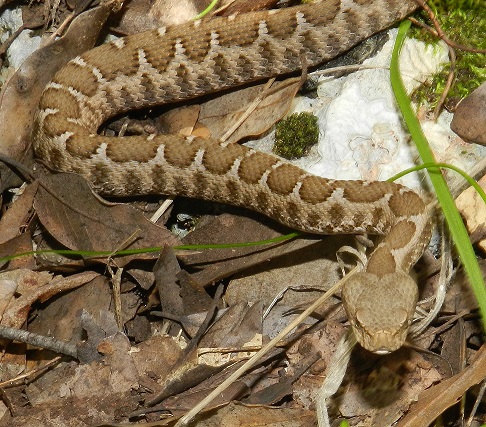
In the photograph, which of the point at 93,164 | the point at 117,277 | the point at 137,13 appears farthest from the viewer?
the point at 137,13

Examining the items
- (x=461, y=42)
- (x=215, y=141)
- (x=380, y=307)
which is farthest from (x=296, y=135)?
(x=380, y=307)

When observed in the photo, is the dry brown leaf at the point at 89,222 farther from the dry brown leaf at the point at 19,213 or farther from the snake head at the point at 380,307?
the snake head at the point at 380,307

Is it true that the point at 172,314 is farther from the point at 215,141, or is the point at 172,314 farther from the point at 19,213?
the point at 19,213

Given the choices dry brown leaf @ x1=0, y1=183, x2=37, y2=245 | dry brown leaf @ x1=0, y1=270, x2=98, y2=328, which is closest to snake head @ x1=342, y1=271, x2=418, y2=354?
dry brown leaf @ x1=0, y1=270, x2=98, y2=328

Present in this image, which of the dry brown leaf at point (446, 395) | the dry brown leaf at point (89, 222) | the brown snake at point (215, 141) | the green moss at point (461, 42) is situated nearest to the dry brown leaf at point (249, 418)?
the dry brown leaf at point (446, 395)

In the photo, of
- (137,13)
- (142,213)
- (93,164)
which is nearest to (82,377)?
(142,213)

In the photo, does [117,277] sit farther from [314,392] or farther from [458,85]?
[458,85]
